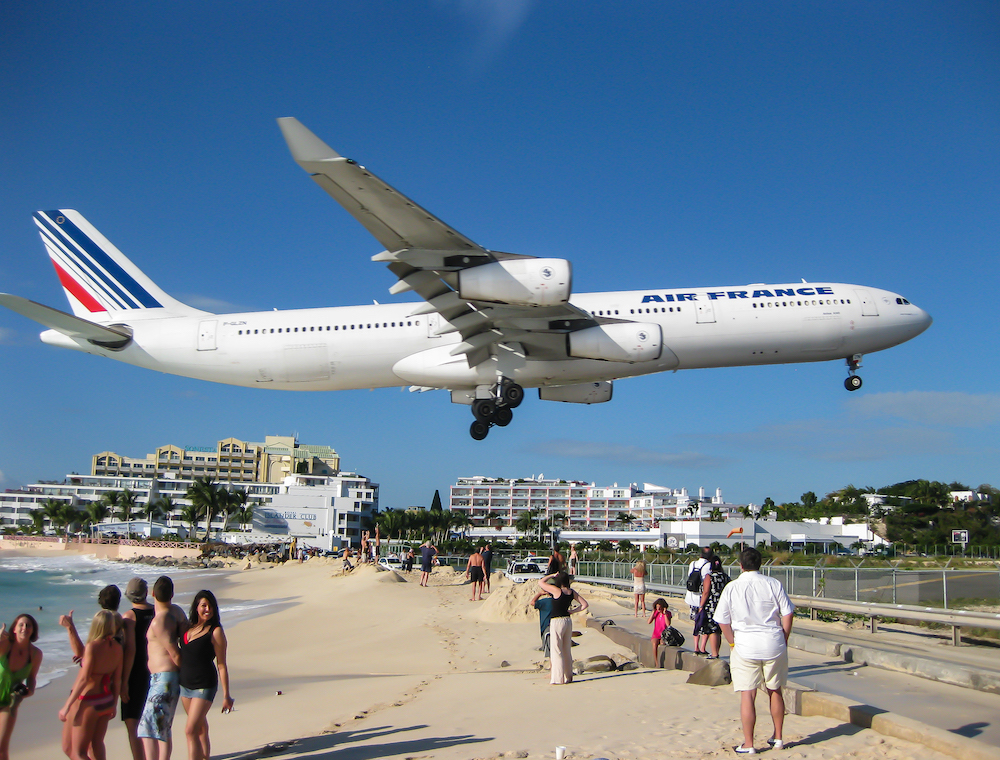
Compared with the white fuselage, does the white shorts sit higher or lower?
lower

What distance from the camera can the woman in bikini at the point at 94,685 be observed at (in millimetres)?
6488

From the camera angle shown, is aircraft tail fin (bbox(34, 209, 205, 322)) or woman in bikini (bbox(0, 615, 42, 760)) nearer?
woman in bikini (bbox(0, 615, 42, 760))

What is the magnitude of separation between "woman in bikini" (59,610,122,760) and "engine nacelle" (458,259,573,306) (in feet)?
40.2

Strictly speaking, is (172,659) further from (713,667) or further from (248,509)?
(248,509)

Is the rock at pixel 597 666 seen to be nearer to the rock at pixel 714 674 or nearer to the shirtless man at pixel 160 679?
the rock at pixel 714 674

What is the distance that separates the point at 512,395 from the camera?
874 inches

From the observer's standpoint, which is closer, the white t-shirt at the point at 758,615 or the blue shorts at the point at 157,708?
the blue shorts at the point at 157,708

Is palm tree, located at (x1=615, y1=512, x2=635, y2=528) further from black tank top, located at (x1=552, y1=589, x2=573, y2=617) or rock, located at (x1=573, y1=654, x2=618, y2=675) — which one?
black tank top, located at (x1=552, y1=589, x2=573, y2=617)

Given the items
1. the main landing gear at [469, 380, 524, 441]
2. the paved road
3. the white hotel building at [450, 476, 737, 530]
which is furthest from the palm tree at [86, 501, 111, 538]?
the paved road

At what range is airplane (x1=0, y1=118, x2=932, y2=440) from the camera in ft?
68.1

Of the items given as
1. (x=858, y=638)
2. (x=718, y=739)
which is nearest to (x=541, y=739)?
(x=718, y=739)

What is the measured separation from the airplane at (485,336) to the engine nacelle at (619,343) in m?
0.03

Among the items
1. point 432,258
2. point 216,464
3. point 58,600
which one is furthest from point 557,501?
point 432,258

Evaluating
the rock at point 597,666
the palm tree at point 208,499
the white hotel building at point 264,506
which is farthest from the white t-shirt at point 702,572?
the palm tree at point 208,499
